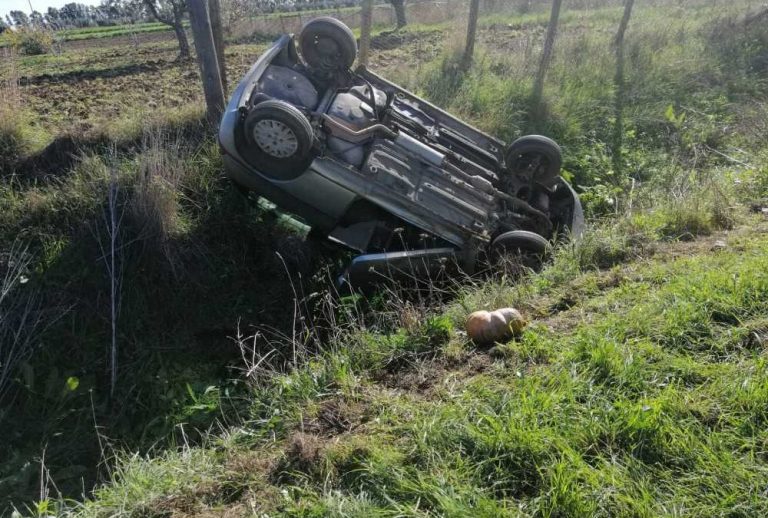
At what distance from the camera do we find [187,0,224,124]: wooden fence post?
6.13 metres

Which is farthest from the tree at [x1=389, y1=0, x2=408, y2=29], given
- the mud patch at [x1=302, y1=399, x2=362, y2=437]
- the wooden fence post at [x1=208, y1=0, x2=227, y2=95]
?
the mud patch at [x1=302, y1=399, x2=362, y2=437]

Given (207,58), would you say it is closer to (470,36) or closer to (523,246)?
(523,246)

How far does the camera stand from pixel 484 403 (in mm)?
2916

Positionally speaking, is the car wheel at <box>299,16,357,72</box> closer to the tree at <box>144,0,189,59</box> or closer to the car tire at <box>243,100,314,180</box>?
the car tire at <box>243,100,314,180</box>

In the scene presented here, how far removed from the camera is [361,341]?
369cm

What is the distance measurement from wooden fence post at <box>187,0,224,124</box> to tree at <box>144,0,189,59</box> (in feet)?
19.9

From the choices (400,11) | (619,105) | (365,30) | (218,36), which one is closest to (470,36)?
(365,30)

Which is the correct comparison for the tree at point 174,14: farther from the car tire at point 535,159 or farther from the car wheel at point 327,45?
the car tire at point 535,159

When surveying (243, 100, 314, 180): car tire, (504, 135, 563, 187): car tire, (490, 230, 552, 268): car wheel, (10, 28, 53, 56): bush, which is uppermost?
(10, 28, 53, 56): bush

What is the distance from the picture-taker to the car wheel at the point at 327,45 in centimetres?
574

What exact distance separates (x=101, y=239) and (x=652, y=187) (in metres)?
6.44

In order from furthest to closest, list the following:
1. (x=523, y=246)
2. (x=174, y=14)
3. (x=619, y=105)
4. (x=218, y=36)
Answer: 1. (x=174, y=14)
2. (x=619, y=105)
3. (x=218, y=36)
4. (x=523, y=246)

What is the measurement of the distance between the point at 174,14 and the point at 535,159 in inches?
435

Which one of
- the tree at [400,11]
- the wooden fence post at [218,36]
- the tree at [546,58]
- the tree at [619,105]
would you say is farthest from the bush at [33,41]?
the tree at [619,105]
